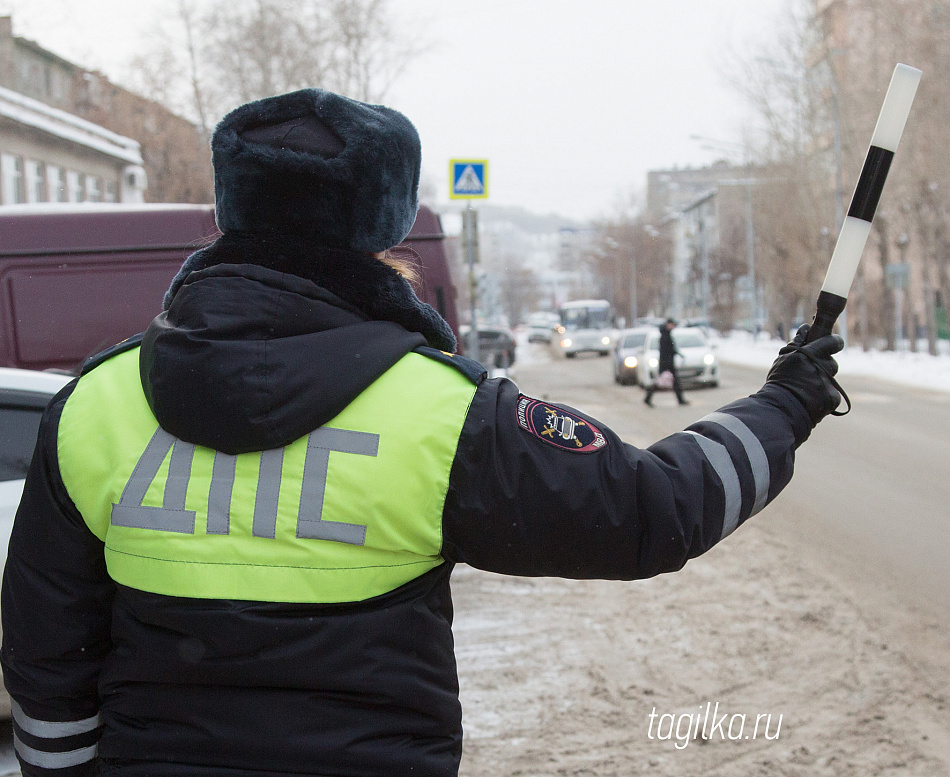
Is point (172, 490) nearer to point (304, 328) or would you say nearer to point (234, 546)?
point (234, 546)

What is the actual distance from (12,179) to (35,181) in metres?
1.30

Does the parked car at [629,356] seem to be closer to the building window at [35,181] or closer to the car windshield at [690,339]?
the car windshield at [690,339]

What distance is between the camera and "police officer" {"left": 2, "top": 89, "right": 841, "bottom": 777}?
4.81 feet

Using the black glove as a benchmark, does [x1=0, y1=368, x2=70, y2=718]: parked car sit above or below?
below

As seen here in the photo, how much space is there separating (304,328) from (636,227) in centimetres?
8572

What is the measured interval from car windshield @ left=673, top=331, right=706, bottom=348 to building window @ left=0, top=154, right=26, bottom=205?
55.7 feet

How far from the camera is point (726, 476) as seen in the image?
1573 mm

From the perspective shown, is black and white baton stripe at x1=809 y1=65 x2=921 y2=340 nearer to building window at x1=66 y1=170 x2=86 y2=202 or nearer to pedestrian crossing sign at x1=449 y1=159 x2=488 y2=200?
pedestrian crossing sign at x1=449 y1=159 x2=488 y2=200

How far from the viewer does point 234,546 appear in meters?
1.48

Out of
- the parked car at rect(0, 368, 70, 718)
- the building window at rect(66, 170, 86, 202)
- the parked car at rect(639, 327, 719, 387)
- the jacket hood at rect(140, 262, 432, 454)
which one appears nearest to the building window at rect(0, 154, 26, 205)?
the building window at rect(66, 170, 86, 202)

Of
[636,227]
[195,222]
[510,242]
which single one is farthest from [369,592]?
[510,242]

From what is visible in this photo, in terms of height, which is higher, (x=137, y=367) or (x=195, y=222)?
(x=195, y=222)

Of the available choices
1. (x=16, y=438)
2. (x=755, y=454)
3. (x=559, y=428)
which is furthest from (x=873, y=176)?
(x=16, y=438)

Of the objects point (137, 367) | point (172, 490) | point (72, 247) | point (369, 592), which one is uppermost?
point (72, 247)
